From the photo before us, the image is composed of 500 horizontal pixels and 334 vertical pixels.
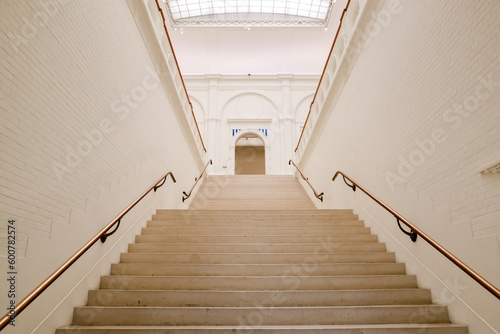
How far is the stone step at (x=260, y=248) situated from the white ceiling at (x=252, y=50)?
1213cm

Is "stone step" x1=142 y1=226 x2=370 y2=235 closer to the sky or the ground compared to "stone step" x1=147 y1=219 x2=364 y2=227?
closer to the ground

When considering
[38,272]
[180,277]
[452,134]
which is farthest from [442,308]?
[38,272]

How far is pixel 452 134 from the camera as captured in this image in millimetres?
3082

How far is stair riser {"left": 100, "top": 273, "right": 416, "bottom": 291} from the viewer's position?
3574 millimetres

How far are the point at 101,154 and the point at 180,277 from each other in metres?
1.58

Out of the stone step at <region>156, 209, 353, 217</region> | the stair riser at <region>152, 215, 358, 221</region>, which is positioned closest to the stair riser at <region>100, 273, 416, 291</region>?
the stair riser at <region>152, 215, 358, 221</region>

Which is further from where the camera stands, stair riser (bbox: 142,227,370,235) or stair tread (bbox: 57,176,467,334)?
stair riser (bbox: 142,227,370,235)

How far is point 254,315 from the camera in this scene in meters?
3.03

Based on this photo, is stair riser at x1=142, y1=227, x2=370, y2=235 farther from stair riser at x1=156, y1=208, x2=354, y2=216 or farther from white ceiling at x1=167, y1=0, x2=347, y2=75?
white ceiling at x1=167, y1=0, x2=347, y2=75

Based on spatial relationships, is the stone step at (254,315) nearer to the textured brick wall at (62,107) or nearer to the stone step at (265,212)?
the textured brick wall at (62,107)

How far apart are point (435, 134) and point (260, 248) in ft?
7.77

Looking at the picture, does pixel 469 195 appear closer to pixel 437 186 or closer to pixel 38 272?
pixel 437 186

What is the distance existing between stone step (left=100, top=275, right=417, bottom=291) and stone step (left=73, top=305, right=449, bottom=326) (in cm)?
49

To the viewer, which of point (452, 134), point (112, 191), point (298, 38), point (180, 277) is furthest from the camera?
point (298, 38)
